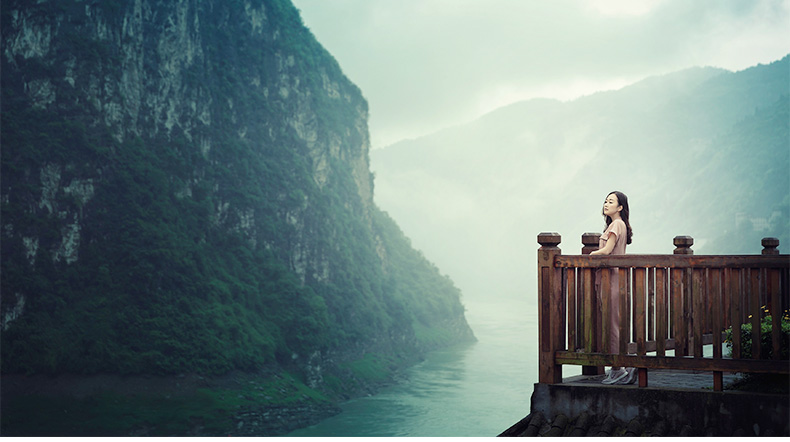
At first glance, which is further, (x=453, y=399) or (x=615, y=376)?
(x=453, y=399)

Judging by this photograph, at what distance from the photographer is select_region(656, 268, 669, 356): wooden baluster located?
4.02m

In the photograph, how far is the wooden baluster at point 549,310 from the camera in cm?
421

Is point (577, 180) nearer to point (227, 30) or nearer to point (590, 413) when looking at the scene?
point (227, 30)

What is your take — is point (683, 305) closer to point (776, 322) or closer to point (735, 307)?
point (735, 307)

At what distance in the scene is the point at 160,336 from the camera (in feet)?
164

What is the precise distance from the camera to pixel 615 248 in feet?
14.7

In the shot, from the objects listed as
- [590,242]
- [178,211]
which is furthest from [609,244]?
[178,211]

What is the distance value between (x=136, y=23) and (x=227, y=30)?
36.1 feet

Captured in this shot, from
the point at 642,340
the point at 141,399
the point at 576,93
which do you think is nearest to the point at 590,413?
the point at 642,340

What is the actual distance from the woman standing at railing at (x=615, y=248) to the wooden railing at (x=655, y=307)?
0.20 feet

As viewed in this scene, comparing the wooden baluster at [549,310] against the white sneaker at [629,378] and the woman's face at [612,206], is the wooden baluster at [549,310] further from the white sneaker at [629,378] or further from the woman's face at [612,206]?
the woman's face at [612,206]

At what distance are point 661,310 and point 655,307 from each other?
0.12 ft

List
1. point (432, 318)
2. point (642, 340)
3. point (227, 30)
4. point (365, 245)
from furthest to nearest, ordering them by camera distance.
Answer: point (432, 318) < point (365, 245) < point (227, 30) < point (642, 340)

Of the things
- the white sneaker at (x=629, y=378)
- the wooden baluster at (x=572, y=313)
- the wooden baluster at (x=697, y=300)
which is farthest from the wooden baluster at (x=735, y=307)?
the wooden baluster at (x=572, y=313)
